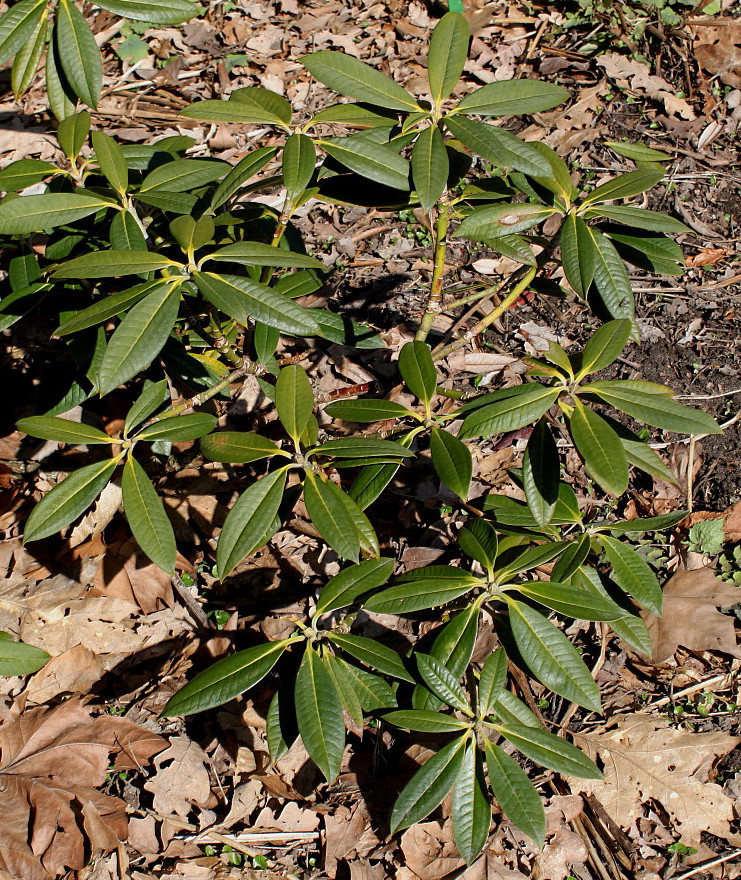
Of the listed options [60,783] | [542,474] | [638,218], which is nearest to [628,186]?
[638,218]

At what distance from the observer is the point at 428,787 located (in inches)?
60.2

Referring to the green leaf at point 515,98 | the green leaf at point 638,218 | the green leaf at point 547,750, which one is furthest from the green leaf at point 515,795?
the green leaf at point 515,98

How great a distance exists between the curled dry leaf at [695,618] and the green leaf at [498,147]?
1.58 m

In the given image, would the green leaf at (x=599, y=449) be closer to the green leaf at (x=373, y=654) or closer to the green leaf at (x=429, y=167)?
the green leaf at (x=429, y=167)

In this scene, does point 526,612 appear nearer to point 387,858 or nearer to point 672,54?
point 387,858

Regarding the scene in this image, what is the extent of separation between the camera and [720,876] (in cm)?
205

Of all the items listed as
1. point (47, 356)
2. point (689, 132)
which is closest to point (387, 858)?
point (47, 356)

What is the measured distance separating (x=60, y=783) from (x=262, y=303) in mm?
1625

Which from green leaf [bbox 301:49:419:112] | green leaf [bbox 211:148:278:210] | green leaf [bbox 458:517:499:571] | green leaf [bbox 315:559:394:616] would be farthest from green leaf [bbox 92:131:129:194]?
green leaf [bbox 458:517:499:571]

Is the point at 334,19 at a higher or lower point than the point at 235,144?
higher

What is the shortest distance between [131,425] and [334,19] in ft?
11.6

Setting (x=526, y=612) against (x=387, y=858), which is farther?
(x=387, y=858)

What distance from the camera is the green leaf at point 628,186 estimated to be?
1585 millimetres

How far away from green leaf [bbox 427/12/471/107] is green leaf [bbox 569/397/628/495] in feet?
2.62
